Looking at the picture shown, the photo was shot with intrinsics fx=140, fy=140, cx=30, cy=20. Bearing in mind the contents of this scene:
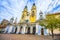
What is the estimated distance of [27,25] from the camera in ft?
16.3

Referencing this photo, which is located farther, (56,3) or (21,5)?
(21,5)

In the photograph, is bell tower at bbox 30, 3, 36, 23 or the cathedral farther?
bell tower at bbox 30, 3, 36, 23

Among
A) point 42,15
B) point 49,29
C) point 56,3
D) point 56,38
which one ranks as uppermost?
point 56,3

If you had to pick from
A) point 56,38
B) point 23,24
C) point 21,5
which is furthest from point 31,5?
point 56,38

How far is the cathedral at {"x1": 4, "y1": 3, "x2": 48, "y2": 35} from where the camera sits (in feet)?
15.8

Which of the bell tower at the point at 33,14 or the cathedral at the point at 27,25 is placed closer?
the cathedral at the point at 27,25

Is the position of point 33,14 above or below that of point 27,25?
above

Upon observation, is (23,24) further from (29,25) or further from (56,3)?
(56,3)

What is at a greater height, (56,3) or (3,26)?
(56,3)

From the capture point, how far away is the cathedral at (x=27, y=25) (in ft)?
15.8

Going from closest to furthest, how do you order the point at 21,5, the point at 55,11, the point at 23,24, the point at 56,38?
the point at 56,38, the point at 55,11, the point at 23,24, the point at 21,5

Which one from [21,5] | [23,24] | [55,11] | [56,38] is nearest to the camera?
[56,38]

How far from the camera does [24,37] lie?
4.83 meters

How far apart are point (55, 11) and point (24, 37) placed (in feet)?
4.53
